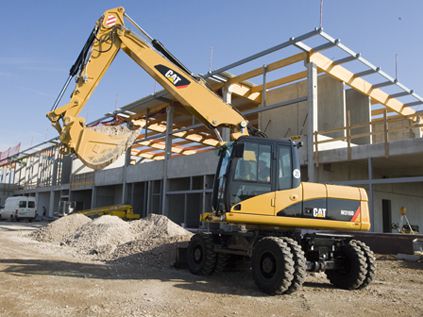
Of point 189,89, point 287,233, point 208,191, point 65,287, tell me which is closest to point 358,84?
point 208,191

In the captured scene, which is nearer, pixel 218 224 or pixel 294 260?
pixel 294 260

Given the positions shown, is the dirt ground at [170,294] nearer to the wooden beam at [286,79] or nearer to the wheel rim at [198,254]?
the wheel rim at [198,254]

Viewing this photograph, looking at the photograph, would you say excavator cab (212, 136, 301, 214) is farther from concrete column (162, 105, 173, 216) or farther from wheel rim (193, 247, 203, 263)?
concrete column (162, 105, 173, 216)

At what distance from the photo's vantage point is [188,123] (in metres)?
30.1

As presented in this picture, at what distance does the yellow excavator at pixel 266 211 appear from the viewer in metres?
8.06

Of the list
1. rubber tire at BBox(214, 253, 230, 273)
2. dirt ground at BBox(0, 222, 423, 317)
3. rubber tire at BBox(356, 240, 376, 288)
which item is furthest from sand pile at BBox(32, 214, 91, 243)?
rubber tire at BBox(356, 240, 376, 288)

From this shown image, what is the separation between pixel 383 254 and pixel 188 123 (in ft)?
63.1

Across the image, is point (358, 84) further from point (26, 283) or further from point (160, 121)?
point (26, 283)

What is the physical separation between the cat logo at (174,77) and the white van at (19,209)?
1158 inches

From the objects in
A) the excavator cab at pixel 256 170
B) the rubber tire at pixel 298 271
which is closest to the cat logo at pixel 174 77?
the excavator cab at pixel 256 170

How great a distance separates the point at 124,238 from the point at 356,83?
13.6m

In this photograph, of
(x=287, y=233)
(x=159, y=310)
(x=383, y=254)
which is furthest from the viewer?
(x=383, y=254)

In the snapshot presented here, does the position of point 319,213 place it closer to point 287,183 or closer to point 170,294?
point 287,183

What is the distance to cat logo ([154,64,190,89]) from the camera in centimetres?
1068
